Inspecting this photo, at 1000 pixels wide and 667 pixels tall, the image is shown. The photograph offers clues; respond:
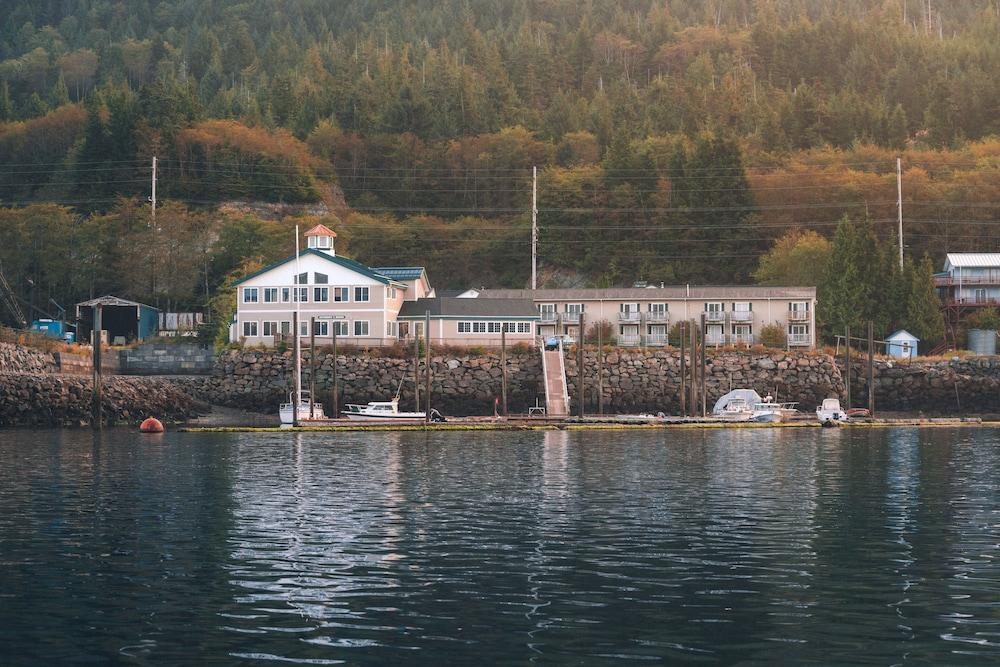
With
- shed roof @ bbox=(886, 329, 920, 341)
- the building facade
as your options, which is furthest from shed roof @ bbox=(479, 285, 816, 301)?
shed roof @ bbox=(886, 329, 920, 341)

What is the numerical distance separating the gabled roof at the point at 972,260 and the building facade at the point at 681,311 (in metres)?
Answer: 22.0

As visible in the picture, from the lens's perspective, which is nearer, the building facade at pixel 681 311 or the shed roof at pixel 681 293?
the building facade at pixel 681 311

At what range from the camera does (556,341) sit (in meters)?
106

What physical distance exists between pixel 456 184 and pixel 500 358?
7971cm

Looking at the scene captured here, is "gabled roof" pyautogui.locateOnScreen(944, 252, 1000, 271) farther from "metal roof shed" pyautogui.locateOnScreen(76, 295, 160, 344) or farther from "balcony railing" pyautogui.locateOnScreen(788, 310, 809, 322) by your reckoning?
"metal roof shed" pyautogui.locateOnScreen(76, 295, 160, 344)

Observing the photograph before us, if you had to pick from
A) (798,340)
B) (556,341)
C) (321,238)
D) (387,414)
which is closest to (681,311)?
(798,340)

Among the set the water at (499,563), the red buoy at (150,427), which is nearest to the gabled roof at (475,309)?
the red buoy at (150,427)

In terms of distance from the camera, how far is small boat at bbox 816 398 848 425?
87312 mm

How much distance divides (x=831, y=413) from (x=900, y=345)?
2315 cm

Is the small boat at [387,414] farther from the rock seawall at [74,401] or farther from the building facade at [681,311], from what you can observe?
the building facade at [681,311]

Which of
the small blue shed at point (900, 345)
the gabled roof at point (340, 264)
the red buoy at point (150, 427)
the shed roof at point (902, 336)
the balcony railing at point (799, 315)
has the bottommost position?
the red buoy at point (150, 427)

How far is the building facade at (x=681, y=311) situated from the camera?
113 meters

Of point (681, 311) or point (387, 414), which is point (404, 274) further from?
point (387, 414)

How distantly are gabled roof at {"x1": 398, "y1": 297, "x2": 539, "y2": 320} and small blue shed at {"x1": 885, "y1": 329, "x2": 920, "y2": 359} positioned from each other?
3199cm
